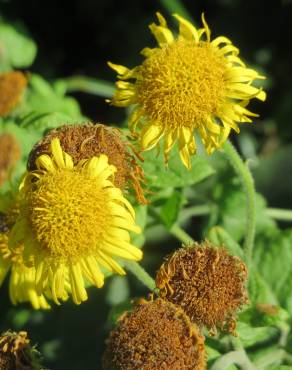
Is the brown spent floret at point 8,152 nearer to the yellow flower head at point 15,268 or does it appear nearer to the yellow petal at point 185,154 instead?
the yellow flower head at point 15,268

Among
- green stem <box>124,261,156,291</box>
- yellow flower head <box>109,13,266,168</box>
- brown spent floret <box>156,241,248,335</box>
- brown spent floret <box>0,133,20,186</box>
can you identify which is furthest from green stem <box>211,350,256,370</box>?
brown spent floret <box>0,133,20,186</box>

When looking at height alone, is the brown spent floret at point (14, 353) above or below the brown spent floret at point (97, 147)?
below

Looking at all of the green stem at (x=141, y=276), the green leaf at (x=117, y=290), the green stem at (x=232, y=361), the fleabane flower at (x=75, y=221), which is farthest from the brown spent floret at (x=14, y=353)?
the green leaf at (x=117, y=290)

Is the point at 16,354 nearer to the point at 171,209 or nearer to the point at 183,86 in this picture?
the point at 171,209

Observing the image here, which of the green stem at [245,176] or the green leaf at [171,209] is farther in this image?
the green leaf at [171,209]

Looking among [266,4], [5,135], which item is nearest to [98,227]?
[5,135]

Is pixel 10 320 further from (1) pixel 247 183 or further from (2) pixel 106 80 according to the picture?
(2) pixel 106 80

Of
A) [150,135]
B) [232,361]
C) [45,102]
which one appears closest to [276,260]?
[232,361]
